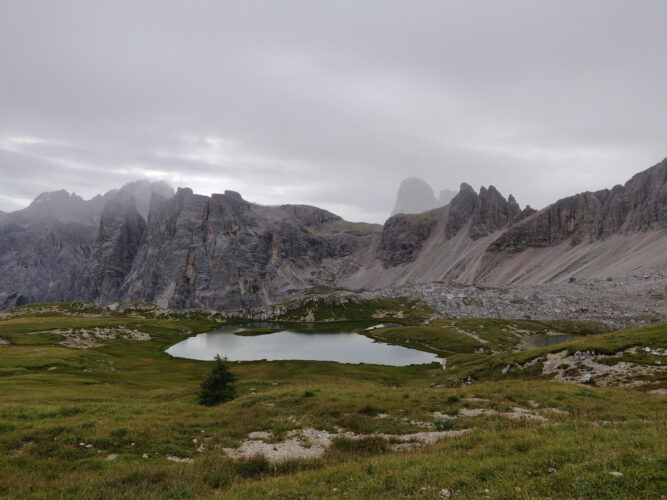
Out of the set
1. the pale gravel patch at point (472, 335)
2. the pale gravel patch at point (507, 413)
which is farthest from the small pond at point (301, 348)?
the pale gravel patch at point (507, 413)

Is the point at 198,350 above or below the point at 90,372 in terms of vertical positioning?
below

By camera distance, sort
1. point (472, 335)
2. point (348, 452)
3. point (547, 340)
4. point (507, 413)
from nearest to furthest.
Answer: point (348, 452) → point (507, 413) → point (547, 340) → point (472, 335)

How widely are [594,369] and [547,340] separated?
9547 cm

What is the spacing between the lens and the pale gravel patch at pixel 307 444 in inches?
658

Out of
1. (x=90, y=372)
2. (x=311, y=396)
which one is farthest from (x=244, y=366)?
(x=311, y=396)

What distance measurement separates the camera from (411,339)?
412 feet

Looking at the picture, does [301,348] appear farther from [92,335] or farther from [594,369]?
[594,369]

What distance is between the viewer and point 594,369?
38.4 meters

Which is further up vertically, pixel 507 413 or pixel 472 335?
pixel 507 413

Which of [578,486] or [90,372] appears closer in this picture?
[578,486]

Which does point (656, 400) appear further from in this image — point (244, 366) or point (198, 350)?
point (198, 350)

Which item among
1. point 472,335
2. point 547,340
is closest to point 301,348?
point 472,335

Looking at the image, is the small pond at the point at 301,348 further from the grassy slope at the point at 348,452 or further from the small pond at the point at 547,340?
the grassy slope at the point at 348,452

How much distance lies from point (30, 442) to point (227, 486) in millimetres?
11950
